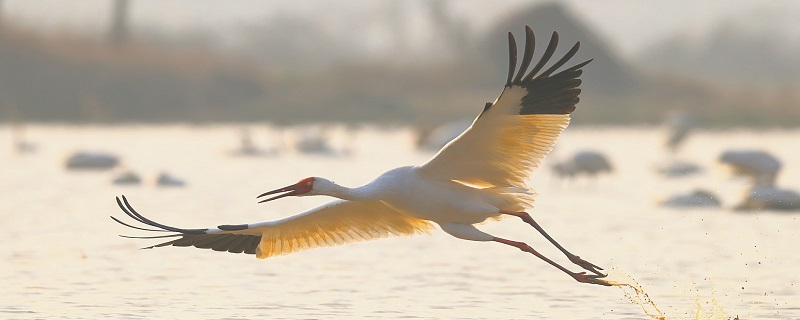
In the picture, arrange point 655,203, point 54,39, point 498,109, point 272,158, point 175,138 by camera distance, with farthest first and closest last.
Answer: point 54,39, point 175,138, point 272,158, point 655,203, point 498,109

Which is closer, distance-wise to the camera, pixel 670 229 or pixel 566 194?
pixel 670 229

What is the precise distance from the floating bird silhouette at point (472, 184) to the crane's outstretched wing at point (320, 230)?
10mm

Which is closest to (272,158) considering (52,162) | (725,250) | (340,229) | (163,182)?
(52,162)

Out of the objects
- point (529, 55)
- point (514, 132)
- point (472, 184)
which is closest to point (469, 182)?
point (472, 184)

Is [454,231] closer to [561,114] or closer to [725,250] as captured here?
[561,114]

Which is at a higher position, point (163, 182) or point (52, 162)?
point (52, 162)

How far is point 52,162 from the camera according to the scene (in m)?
30.9

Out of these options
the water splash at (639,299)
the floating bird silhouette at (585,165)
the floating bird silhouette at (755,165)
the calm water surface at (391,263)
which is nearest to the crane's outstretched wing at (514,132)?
the water splash at (639,299)

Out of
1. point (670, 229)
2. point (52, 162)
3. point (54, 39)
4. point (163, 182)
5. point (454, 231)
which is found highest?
point (54, 39)

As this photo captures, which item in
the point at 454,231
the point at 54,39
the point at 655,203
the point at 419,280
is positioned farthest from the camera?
the point at 54,39

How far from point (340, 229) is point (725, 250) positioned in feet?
19.4

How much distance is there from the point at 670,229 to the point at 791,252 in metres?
2.71

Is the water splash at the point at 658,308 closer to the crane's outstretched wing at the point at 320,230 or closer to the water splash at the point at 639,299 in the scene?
the water splash at the point at 639,299

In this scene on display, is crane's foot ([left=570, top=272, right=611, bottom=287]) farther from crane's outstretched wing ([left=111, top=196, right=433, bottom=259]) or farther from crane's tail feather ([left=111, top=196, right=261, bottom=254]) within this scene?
crane's tail feather ([left=111, top=196, right=261, bottom=254])
